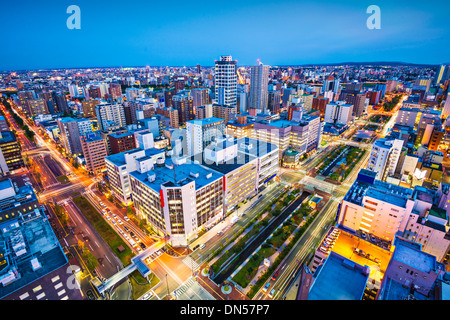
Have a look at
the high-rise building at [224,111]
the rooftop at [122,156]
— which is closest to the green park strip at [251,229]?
the rooftop at [122,156]

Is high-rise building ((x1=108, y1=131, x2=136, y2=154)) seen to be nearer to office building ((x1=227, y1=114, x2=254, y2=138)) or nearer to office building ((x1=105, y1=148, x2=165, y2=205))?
office building ((x1=105, y1=148, x2=165, y2=205))

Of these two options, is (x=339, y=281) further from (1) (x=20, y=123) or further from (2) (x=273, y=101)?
(1) (x=20, y=123)

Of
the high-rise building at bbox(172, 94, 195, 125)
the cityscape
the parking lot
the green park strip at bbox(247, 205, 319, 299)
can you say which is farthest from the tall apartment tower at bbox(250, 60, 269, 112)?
the parking lot

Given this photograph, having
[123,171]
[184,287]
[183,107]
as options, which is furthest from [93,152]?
[183,107]

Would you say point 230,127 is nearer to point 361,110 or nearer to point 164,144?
point 164,144

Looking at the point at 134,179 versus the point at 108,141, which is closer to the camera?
the point at 134,179
